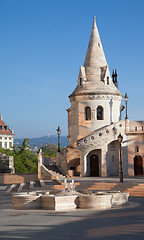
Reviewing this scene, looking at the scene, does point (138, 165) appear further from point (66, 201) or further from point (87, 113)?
point (66, 201)

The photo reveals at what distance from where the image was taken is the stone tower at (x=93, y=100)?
44.2m

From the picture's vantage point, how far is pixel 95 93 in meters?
44.1

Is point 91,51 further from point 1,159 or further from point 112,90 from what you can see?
point 1,159

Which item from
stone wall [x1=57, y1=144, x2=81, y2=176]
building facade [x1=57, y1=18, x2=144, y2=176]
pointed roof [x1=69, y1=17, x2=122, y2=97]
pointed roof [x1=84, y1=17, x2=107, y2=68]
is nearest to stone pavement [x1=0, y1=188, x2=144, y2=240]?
building facade [x1=57, y1=18, x2=144, y2=176]

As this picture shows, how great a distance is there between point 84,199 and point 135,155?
26343 millimetres

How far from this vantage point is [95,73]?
151 ft

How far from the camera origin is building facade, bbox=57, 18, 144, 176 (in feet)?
137

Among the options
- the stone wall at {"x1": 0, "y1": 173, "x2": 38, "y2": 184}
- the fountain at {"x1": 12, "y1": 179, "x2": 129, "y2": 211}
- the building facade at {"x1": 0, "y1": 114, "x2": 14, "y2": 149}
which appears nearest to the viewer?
the fountain at {"x1": 12, "y1": 179, "x2": 129, "y2": 211}

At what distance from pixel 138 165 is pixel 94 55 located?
14.5 metres

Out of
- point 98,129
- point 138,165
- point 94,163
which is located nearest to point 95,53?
point 98,129

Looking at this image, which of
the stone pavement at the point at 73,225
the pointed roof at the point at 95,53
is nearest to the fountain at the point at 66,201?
the stone pavement at the point at 73,225

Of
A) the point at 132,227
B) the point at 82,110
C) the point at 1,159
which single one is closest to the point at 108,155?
the point at 82,110

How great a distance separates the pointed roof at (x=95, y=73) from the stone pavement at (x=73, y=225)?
98.3ft

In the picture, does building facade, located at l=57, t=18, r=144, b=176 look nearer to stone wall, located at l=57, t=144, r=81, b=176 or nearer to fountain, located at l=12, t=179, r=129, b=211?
stone wall, located at l=57, t=144, r=81, b=176
